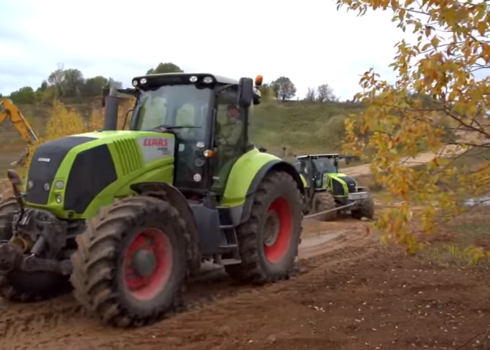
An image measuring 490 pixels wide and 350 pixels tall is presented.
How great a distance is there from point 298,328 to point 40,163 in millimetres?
2934

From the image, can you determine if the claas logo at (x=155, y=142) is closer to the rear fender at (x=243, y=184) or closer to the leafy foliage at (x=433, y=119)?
the rear fender at (x=243, y=184)

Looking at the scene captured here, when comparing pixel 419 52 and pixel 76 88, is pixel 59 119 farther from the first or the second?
pixel 76 88

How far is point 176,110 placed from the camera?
7219 mm

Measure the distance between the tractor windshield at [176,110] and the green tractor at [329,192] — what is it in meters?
8.92

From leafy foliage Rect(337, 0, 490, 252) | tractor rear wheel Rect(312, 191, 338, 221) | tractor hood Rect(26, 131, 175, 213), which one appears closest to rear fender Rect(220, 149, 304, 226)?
tractor hood Rect(26, 131, 175, 213)

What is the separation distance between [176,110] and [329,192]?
9.77 metres

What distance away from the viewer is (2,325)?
18.3 feet

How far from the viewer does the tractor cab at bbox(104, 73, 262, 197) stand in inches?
277

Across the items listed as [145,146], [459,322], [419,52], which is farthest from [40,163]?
[459,322]

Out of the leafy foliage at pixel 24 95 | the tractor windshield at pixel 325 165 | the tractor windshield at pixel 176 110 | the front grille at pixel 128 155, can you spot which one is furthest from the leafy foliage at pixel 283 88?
the leafy foliage at pixel 24 95

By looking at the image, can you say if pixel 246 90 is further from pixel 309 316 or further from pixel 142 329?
pixel 142 329

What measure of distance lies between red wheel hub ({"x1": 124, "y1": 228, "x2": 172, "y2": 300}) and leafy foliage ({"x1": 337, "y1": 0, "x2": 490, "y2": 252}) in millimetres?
2588

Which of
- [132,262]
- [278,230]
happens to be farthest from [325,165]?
[132,262]

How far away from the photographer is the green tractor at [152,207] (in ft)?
18.0
